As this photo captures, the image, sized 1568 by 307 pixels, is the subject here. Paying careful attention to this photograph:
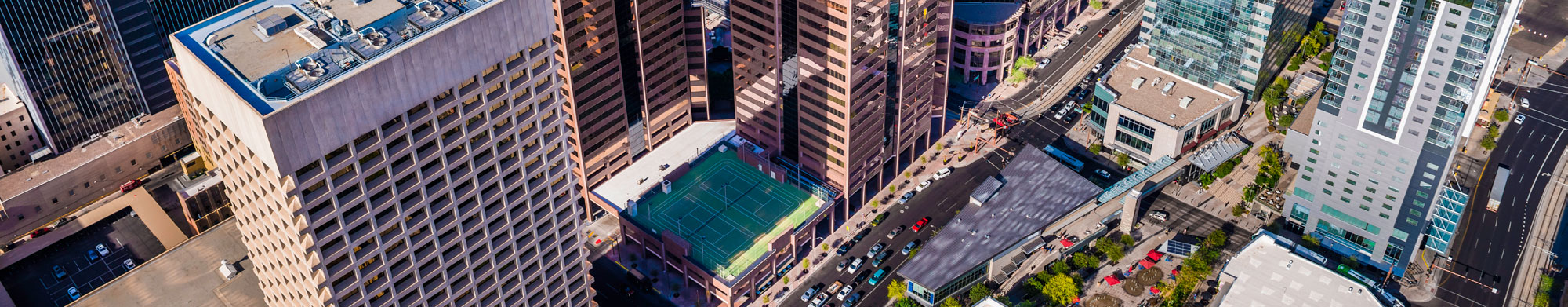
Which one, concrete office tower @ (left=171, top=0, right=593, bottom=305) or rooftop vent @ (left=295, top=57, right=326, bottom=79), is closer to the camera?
concrete office tower @ (left=171, top=0, right=593, bottom=305)

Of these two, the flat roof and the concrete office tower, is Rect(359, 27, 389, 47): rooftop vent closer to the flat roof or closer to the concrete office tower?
the flat roof

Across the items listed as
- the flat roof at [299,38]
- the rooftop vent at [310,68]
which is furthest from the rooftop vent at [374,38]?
the rooftop vent at [310,68]

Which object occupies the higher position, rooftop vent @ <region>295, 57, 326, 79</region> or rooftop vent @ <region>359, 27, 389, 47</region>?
rooftop vent @ <region>359, 27, 389, 47</region>

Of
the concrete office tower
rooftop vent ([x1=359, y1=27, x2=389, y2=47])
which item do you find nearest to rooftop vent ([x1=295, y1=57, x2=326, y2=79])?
the concrete office tower

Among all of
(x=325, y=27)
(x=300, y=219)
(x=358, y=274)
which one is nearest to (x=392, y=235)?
(x=358, y=274)

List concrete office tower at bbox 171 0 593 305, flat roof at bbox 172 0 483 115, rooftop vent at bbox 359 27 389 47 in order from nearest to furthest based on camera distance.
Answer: flat roof at bbox 172 0 483 115 < concrete office tower at bbox 171 0 593 305 < rooftop vent at bbox 359 27 389 47

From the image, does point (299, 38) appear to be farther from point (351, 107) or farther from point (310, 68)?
point (351, 107)

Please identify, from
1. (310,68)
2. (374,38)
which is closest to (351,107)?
(310,68)
